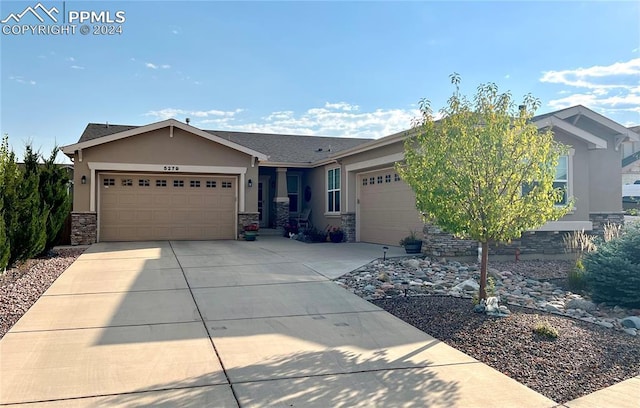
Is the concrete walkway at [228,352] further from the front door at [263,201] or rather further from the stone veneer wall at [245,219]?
the front door at [263,201]

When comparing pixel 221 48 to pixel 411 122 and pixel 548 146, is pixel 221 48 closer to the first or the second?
pixel 411 122

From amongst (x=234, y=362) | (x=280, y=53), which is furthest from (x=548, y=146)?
(x=280, y=53)

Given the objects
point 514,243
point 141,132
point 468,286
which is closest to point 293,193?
point 141,132

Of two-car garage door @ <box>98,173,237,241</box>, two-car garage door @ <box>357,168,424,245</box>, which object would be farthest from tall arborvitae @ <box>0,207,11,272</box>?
two-car garage door @ <box>357,168,424,245</box>

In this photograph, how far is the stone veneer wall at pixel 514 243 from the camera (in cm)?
1124

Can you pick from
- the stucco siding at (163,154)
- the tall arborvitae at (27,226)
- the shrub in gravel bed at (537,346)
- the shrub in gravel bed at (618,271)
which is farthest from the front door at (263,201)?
the shrub in gravel bed at (618,271)

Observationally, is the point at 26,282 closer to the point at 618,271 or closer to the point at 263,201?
the point at 618,271

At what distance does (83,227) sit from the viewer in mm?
15008

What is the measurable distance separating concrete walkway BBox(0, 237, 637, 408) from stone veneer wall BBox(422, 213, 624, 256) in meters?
3.81

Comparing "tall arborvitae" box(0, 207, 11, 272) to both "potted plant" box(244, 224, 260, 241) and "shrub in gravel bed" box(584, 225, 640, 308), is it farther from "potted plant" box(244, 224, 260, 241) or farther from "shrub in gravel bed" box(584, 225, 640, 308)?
"shrub in gravel bed" box(584, 225, 640, 308)

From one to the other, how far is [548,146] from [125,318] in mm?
5974

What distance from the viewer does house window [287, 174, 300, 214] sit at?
21.2 metres

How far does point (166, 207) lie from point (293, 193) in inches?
255

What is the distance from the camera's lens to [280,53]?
12.6 meters
